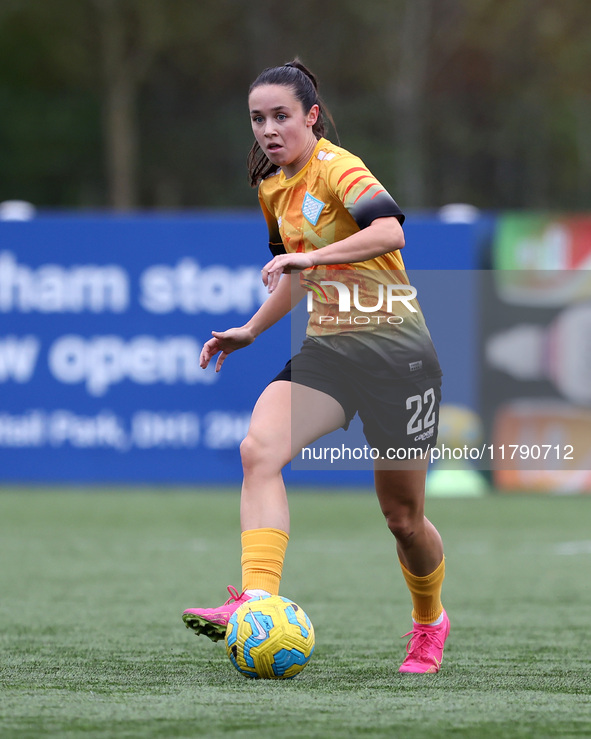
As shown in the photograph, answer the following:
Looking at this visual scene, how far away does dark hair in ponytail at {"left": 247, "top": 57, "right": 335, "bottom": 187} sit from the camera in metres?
4.25

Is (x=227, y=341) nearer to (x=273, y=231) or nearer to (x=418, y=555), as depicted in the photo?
(x=273, y=231)

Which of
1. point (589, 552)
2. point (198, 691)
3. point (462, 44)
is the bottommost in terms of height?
point (198, 691)

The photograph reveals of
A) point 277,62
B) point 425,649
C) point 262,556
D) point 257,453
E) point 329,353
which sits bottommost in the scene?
point 425,649

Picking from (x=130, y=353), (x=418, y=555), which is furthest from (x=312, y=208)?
(x=130, y=353)

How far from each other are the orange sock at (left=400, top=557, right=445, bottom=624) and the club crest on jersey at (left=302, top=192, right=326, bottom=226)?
1.21 meters

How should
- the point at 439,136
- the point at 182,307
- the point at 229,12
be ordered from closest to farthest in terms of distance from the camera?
the point at 182,307
the point at 439,136
the point at 229,12

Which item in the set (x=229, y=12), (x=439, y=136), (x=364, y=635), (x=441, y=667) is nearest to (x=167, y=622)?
(x=364, y=635)

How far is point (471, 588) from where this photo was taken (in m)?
6.77

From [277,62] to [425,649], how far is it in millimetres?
25778

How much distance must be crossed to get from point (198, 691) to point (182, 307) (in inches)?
320

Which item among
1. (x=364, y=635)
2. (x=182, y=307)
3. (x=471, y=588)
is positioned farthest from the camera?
(x=182, y=307)

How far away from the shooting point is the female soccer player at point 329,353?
13.4ft

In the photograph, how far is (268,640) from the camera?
13.0ft

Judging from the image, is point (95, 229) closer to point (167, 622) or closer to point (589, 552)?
point (589, 552)
